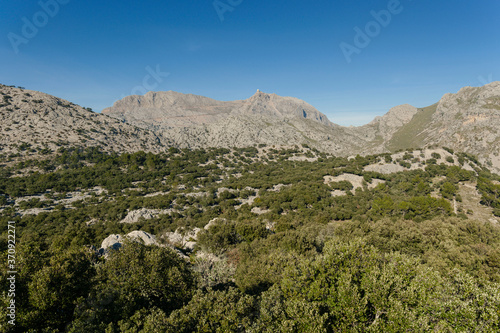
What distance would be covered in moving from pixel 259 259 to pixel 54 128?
14291 centimetres

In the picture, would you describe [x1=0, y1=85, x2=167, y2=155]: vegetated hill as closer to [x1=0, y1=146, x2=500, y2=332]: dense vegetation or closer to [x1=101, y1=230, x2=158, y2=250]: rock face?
[x1=0, y1=146, x2=500, y2=332]: dense vegetation

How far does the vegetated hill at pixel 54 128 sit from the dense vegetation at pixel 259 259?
88.8ft

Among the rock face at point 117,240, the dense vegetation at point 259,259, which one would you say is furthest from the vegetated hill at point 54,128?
the rock face at point 117,240

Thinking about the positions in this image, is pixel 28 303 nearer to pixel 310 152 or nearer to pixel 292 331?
pixel 292 331

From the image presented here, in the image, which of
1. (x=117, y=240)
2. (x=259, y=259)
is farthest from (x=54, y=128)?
(x=259, y=259)

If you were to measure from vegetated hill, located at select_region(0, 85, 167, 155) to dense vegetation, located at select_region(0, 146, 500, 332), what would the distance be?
2705 cm

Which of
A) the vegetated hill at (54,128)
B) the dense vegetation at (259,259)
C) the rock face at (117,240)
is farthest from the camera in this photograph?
the vegetated hill at (54,128)

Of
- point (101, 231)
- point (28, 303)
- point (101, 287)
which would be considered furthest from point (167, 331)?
point (101, 231)

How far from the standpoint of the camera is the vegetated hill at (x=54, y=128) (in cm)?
10531

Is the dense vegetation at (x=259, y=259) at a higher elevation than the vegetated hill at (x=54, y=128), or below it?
below

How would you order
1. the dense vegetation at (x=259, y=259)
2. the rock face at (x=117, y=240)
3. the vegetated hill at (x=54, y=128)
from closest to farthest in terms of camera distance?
the dense vegetation at (x=259, y=259), the rock face at (x=117, y=240), the vegetated hill at (x=54, y=128)

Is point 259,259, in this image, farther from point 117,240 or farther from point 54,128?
point 54,128

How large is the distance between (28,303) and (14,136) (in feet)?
440

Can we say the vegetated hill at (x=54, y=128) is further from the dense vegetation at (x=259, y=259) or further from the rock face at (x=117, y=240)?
the rock face at (x=117, y=240)
